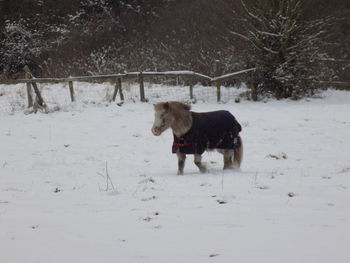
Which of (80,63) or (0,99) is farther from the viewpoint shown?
(80,63)

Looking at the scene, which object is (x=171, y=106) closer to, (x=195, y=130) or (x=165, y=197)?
(x=195, y=130)

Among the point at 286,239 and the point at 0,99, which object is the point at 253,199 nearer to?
the point at 286,239

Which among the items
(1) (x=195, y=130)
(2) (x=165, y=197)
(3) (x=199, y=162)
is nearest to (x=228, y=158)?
(3) (x=199, y=162)

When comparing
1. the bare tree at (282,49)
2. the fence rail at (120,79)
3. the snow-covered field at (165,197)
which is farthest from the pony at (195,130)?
the bare tree at (282,49)

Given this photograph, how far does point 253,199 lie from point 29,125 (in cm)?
799

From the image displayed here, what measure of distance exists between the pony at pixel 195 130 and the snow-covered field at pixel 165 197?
1.41 ft

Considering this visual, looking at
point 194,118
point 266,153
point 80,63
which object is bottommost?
point 266,153

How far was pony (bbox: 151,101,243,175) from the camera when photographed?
222 inches

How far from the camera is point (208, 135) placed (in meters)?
5.73

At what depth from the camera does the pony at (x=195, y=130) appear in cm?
→ 564

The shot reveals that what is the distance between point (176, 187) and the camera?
475 centimetres

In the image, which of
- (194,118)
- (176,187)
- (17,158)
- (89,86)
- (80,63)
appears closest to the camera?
(176,187)

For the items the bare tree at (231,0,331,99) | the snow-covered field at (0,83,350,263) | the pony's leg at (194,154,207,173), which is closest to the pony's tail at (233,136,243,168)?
the snow-covered field at (0,83,350,263)

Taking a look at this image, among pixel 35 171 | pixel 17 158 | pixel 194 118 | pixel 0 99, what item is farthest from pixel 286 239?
pixel 0 99
